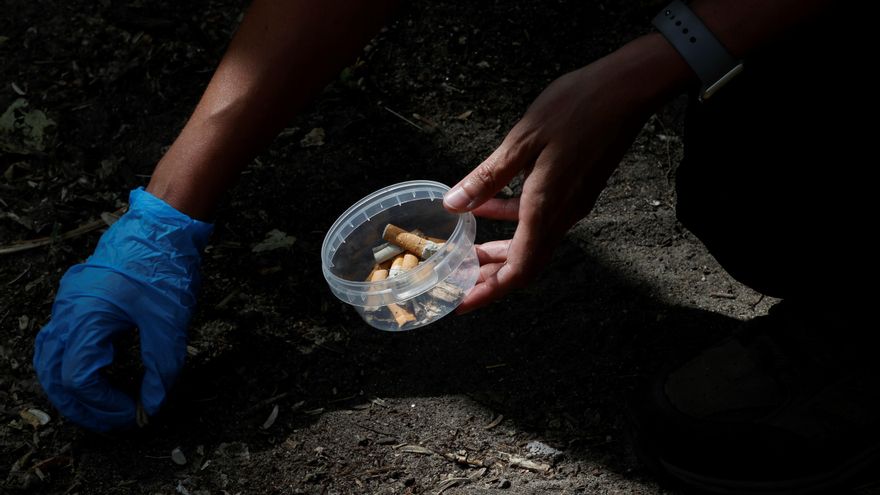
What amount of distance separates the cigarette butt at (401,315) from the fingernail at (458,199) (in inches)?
12.3

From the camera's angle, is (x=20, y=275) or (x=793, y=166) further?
(x=20, y=275)

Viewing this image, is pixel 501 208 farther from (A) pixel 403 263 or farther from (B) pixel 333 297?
(B) pixel 333 297

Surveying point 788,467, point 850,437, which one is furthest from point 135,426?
point 850,437

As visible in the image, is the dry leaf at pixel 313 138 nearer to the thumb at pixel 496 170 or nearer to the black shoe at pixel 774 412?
the thumb at pixel 496 170

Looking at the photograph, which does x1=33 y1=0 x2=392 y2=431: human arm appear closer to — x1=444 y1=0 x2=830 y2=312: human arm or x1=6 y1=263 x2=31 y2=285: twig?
x1=6 y1=263 x2=31 y2=285: twig

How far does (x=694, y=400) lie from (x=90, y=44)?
208cm

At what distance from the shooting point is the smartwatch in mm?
1240

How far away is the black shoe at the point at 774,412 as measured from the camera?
1.46 metres

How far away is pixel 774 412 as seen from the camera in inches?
58.7

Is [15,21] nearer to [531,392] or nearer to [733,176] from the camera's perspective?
[531,392]

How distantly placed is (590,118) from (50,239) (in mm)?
1501

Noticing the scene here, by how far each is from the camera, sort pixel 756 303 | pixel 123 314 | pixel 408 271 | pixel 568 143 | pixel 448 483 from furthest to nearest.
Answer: pixel 756 303
pixel 123 314
pixel 448 483
pixel 408 271
pixel 568 143

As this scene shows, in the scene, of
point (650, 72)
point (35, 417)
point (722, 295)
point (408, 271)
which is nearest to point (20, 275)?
point (35, 417)

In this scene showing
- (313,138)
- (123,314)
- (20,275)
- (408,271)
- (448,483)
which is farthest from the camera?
(313,138)
